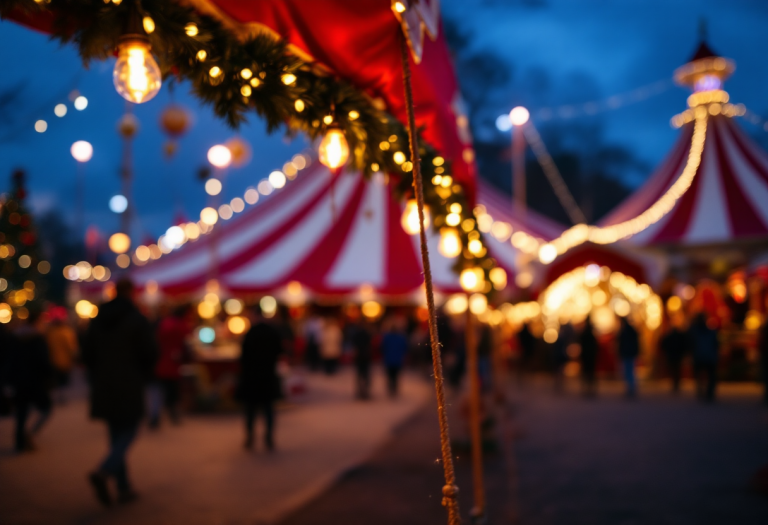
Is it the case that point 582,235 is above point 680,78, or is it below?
below

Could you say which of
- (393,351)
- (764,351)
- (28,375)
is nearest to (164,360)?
(28,375)

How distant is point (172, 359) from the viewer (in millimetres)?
→ 7645

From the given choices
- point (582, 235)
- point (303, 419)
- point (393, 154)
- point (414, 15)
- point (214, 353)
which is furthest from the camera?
point (582, 235)

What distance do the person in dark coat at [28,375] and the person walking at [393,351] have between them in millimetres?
5612

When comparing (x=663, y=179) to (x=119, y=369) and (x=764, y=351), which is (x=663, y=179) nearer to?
(x=764, y=351)

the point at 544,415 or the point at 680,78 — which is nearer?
the point at 544,415

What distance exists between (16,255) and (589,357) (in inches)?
530

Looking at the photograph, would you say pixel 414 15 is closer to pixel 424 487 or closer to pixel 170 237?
pixel 424 487

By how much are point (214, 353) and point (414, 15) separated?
7.61 m

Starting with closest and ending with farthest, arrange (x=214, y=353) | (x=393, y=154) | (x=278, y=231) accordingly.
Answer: (x=393, y=154), (x=214, y=353), (x=278, y=231)

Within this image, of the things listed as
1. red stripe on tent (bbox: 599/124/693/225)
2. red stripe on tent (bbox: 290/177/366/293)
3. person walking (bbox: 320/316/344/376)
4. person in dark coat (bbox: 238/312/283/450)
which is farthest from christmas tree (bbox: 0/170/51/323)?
red stripe on tent (bbox: 599/124/693/225)

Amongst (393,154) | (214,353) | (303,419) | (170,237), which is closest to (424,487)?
(393,154)

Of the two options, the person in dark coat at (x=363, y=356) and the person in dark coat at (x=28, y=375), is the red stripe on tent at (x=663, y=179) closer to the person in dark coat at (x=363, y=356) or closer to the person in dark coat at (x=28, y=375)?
the person in dark coat at (x=363, y=356)

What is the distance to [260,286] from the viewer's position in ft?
44.5
